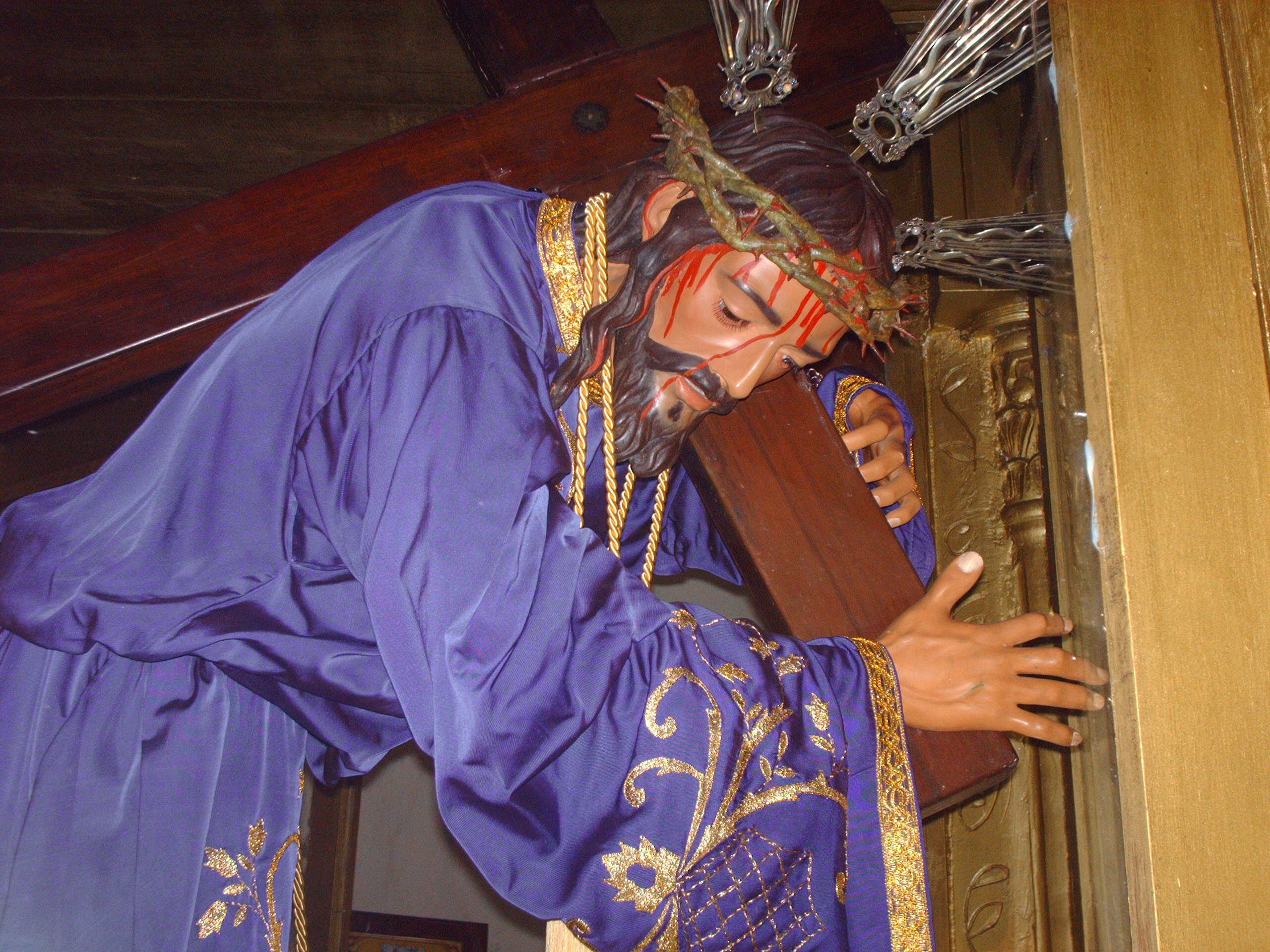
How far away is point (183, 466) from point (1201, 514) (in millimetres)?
947

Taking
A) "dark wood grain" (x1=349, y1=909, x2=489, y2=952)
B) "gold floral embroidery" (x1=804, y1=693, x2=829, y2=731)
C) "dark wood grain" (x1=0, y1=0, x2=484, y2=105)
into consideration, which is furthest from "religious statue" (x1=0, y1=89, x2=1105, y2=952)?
"dark wood grain" (x1=349, y1=909, x2=489, y2=952)

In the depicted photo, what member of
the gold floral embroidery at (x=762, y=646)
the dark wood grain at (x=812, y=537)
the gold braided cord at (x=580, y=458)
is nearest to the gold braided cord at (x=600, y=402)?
the gold braided cord at (x=580, y=458)

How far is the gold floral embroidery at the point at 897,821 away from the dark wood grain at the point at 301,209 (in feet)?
2.74

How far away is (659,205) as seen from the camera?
4.06ft

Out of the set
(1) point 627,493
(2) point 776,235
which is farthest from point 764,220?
(1) point 627,493

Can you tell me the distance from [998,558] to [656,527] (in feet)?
1.64

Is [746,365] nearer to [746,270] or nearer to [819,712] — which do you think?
[746,270]

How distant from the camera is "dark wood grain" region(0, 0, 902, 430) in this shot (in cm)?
126

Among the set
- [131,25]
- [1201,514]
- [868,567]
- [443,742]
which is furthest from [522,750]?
[131,25]

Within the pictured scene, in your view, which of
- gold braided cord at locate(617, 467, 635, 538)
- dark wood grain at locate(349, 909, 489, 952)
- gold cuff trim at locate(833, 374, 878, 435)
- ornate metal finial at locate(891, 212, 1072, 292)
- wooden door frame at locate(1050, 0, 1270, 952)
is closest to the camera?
wooden door frame at locate(1050, 0, 1270, 952)

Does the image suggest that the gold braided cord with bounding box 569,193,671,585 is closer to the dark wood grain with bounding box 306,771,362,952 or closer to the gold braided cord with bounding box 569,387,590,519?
the gold braided cord with bounding box 569,387,590,519

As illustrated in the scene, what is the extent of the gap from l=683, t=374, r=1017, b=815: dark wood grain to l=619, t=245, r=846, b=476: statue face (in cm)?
6

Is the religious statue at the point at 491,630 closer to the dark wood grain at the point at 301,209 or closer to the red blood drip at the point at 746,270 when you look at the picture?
the red blood drip at the point at 746,270

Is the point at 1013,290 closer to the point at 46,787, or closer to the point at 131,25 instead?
the point at 46,787
